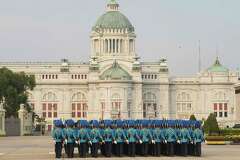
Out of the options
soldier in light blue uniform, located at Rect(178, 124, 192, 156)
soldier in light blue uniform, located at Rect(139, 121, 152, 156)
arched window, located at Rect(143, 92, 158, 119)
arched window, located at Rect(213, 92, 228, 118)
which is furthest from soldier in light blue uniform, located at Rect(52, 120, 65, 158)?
arched window, located at Rect(213, 92, 228, 118)

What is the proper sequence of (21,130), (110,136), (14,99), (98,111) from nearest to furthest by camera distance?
(110,136) < (21,130) < (14,99) < (98,111)

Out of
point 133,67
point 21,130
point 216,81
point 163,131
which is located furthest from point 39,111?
point 163,131

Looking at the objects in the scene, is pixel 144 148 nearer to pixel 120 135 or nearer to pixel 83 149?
pixel 120 135

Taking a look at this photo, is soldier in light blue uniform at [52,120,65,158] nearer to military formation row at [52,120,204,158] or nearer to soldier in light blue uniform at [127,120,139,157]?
military formation row at [52,120,204,158]

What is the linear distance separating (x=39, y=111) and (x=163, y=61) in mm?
28940

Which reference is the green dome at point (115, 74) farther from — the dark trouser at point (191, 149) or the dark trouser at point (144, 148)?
the dark trouser at point (144, 148)

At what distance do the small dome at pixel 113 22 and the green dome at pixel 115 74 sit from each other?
12062 mm

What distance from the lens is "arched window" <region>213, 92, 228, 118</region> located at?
175000 millimetres

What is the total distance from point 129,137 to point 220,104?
13690 centimetres

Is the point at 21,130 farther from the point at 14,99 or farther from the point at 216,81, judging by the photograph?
the point at 216,81

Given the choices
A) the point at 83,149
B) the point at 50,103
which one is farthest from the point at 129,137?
the point at 50,103

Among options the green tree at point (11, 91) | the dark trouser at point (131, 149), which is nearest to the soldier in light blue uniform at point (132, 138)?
the dark trouser at point (131, 149)

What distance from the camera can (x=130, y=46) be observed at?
17988cm

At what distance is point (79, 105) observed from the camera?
17750 cm
